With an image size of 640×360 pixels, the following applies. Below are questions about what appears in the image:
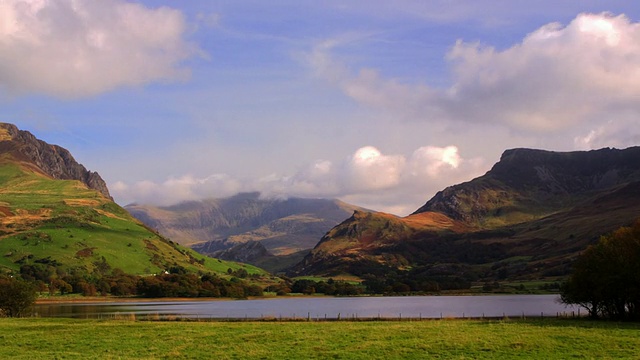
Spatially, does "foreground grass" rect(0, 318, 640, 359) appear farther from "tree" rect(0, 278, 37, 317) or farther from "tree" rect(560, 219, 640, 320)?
"tree" rect(0, 278, 37, 317)

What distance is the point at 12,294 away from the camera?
135750mm

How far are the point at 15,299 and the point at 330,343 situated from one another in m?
98.8

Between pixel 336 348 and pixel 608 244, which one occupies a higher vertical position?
pixel 608 244

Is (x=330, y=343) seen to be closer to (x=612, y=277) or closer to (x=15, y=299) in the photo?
(x=612, y=277)

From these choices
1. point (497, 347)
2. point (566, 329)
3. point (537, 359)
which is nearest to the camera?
point (537, 359)

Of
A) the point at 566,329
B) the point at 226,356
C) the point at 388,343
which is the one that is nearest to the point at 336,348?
the point at 388,343

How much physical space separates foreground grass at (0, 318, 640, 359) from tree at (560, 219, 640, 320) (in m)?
12.7

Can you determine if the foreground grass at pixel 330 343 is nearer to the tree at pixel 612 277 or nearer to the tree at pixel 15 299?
the tree at pixel 612 277

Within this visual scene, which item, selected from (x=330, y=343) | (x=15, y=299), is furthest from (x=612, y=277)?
(x=15, y=299)

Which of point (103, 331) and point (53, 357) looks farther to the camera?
point (103, 331)

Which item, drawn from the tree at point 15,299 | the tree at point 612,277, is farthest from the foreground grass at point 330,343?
the tree at point 15,299

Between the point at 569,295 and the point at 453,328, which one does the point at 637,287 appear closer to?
the point at 569,295

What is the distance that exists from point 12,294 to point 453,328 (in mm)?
102705

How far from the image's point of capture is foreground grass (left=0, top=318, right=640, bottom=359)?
190 feet
